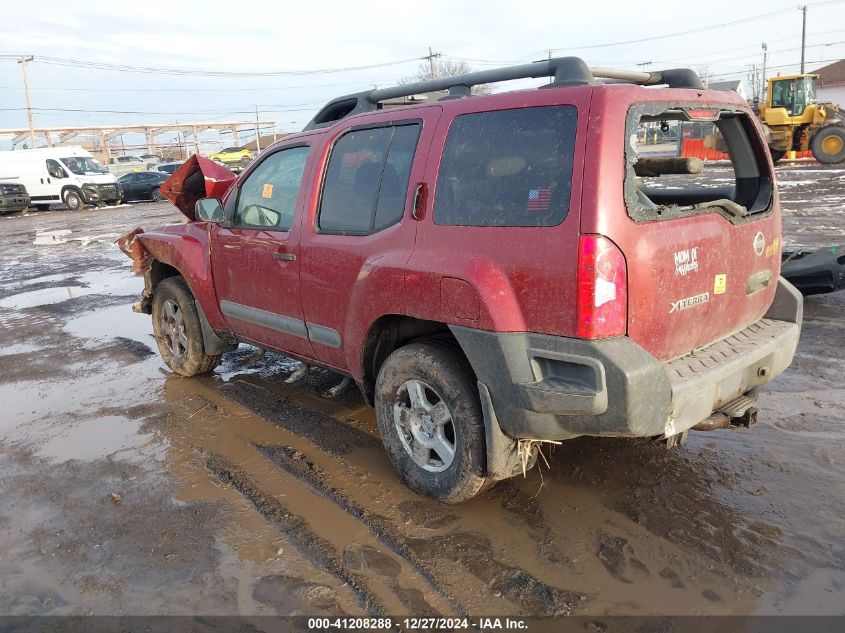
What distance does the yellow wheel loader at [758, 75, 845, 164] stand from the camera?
22750 millimetres

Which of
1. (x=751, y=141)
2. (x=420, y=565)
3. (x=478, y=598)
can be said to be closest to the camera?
(x=478, y=598)

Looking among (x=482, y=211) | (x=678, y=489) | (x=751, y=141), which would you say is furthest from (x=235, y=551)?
(x=751, y=141)

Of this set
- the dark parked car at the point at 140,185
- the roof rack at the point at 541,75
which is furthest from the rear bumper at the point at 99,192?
the roof rack at the point at 541,75

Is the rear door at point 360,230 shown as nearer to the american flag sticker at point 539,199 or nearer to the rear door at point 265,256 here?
the rear door at point 265,256

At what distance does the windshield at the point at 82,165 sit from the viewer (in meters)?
26.4

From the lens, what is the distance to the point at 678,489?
11.5 ft

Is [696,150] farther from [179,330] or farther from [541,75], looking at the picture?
[541,75]

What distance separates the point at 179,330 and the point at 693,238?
4182mm

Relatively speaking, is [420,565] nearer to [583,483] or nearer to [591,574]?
[591,574]

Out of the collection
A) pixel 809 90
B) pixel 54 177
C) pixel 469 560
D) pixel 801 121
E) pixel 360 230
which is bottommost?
pixel 469 560

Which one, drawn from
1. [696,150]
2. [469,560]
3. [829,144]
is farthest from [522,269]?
[696,150]

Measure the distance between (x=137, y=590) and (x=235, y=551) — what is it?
0.44 m

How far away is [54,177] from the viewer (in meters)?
26.1

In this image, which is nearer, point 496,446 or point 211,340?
point 496,446
